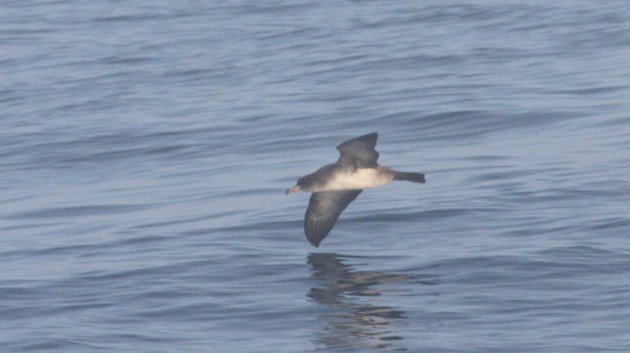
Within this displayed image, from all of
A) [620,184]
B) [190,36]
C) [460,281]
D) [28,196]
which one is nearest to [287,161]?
[28,196]

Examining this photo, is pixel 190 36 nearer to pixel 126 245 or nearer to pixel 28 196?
pixel 28 196

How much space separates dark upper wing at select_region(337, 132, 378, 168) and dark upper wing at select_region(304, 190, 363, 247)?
1.15m

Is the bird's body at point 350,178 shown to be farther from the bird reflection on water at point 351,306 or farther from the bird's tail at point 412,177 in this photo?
the bird reflection on water at point 351,306

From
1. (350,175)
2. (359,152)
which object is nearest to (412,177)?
(359,152)

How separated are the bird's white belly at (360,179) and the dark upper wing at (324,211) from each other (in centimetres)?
89

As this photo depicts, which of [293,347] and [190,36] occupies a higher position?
[190,36]

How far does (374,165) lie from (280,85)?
1240 cm

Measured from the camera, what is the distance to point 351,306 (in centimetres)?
1360

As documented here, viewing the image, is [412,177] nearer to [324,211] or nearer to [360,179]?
[360,179]

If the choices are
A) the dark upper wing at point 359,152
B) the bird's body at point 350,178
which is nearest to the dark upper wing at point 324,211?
the bird's body at point 350,178

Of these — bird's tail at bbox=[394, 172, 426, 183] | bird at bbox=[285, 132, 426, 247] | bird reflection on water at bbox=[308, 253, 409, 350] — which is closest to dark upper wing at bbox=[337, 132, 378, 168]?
bird at bbox=[285, 132, 426, 247]

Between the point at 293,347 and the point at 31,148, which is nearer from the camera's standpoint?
the point at 293,347

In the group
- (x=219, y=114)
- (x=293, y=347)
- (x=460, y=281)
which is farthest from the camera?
(x=219, y=114)

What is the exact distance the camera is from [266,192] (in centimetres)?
1850
